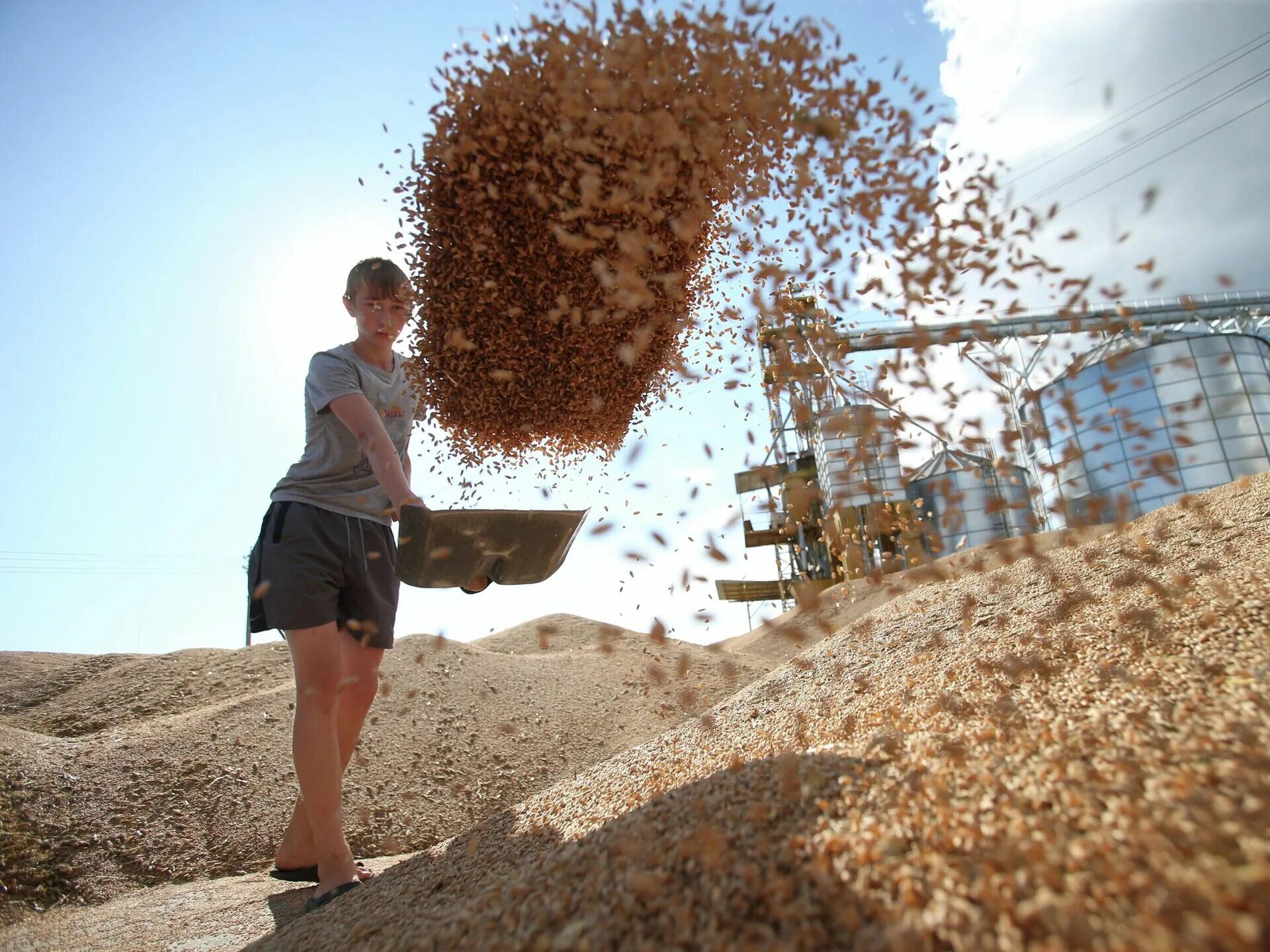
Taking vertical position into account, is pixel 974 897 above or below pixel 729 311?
below

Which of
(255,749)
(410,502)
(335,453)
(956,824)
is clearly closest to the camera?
(956,824)

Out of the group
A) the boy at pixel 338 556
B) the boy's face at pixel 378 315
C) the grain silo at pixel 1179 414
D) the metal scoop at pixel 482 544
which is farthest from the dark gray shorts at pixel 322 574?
the grain silo at pixel 1179 414

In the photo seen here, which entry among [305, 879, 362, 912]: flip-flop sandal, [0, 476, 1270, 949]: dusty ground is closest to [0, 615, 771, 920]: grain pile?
[0, 476, 1270, 949]: dusty ground

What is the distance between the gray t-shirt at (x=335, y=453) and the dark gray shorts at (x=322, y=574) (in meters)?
0.04

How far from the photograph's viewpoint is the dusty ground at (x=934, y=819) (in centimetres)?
100

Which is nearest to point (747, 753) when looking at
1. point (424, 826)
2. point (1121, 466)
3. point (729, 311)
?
point (729, 311)

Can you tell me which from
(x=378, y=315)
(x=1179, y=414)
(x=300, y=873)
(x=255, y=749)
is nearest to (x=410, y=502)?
(x=378, y=315)

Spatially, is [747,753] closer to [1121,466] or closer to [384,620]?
[384,620]

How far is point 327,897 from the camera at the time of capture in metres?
2.02

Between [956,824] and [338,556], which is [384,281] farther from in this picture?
[956,824]

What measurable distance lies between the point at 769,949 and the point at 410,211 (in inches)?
80.9

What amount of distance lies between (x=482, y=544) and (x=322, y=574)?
0.44 metres

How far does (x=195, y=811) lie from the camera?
10.5ft

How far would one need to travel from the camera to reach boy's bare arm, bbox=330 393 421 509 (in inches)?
80.3
